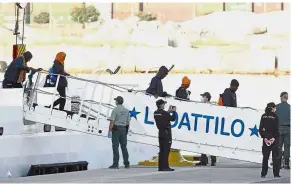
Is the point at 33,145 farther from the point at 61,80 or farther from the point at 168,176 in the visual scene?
the point at 168,176

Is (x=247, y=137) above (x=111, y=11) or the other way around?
the other way around

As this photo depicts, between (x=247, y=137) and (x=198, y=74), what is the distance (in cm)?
5251

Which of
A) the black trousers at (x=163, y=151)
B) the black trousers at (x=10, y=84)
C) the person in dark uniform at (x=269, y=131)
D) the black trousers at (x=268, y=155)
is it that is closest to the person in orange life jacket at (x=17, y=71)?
the black trousers at (x=10, y=84)

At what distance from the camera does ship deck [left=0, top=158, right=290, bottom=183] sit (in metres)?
20.6

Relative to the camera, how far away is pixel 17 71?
23797 mm

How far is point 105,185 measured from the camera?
19.4 metres

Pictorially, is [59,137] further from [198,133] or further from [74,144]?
[198,133]

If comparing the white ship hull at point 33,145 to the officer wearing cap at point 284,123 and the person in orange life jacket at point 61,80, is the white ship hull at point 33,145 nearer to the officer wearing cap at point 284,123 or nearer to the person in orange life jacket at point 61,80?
the person in orange life jacket at point 61,80

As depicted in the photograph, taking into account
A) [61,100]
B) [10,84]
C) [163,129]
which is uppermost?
[10,84]

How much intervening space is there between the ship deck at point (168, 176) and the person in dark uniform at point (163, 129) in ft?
0.94

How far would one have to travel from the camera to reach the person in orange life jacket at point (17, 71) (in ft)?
77.2

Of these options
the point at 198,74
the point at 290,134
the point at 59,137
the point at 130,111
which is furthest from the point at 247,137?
the point at 198,74

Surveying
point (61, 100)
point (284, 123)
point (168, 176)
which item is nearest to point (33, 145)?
point (61, 100)

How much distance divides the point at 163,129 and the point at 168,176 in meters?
1.28
